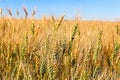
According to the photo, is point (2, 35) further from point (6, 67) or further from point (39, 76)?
point (39, 76)

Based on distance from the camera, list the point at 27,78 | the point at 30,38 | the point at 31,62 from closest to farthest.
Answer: the point at 27,78
the point at 31,62
the point at 30,38

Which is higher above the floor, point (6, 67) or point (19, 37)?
point (19, 37)

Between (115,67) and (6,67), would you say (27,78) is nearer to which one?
(6,67)

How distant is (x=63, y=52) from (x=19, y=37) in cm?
57

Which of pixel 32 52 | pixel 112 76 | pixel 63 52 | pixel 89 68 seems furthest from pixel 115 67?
pixel 32 52

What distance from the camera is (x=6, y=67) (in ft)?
6.82

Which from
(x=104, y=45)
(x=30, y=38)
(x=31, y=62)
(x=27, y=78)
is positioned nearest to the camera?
(x=27, y=78)

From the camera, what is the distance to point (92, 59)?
2.23m

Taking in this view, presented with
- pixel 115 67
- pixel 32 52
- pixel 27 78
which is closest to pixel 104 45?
pixel 115 67

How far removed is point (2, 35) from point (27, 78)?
43.9 inches

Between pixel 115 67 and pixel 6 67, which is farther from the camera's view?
pixel 115 67

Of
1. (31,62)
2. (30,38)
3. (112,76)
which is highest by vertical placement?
(30,38)

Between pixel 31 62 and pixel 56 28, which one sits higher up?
pixel 56 28

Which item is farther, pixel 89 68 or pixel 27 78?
pixel 89 68
